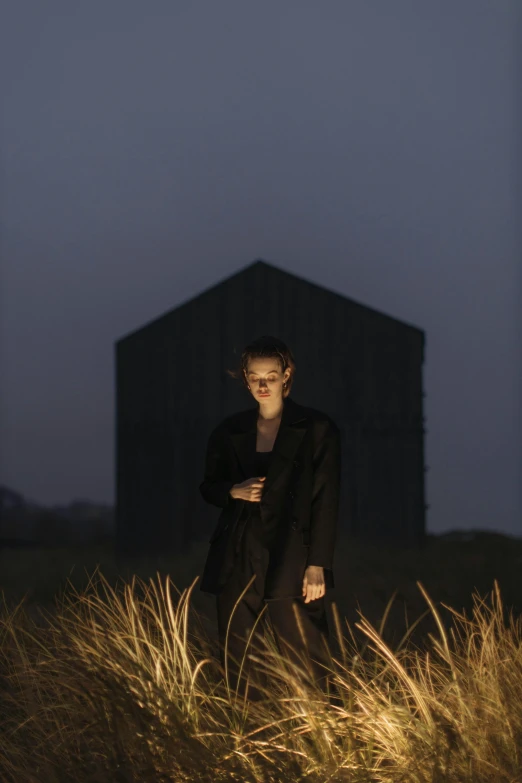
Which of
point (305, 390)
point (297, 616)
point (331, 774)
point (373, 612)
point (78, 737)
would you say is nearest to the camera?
point (331, 774)

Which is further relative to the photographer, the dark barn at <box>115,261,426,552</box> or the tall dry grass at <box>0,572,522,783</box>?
the dark barn at <box>115,261,426,552</box>

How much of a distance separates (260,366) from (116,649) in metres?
1.54

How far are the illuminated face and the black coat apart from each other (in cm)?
14

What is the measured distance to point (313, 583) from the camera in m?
4.33

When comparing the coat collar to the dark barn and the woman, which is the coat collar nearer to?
the woman

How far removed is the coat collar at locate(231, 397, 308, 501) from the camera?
4.37 metres

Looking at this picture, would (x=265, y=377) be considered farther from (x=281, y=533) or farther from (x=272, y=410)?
(x=281, y=533)

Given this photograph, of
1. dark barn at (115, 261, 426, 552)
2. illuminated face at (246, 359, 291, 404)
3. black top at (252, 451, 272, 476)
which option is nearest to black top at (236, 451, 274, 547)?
black top at (252, 451, 272, 476)

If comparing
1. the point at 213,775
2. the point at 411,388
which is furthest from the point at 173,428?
the point at 213,775

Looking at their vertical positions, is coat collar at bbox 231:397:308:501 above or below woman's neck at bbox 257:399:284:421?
below

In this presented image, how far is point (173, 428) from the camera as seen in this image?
44.7ft

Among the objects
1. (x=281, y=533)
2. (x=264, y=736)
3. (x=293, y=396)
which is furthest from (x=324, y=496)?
(x=293, y=396)

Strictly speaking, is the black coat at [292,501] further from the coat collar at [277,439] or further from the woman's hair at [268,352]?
the woman's hair at [268,352]

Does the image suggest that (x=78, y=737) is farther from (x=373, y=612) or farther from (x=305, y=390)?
(x=305, y=390)
